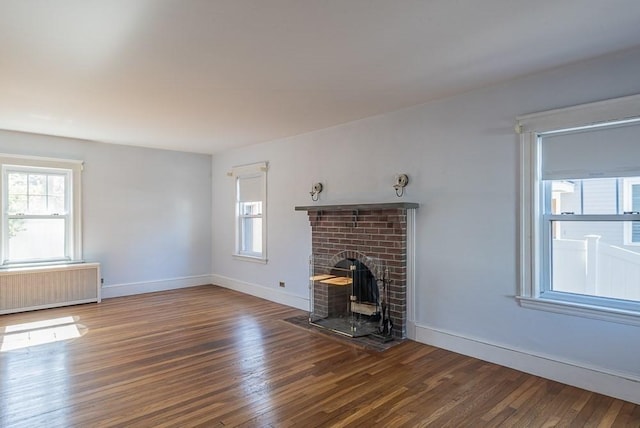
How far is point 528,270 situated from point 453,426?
1535mm

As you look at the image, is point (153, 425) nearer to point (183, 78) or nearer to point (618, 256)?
point (183, 78)

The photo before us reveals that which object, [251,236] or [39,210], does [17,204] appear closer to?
[39,210]

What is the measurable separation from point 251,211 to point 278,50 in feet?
13.8

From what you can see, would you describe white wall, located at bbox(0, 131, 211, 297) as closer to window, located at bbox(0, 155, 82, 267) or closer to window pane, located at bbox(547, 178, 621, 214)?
window, located at bbox(0, 155, 82, 267)

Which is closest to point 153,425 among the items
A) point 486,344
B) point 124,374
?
point 124,374

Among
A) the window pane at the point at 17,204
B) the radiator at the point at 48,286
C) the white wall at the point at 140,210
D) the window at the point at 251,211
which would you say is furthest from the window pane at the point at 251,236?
the window pane at the point at 17,204

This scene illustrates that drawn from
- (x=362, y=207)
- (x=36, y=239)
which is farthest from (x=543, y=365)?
(x=36, y=239)

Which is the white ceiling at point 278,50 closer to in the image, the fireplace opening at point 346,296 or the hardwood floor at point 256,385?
the fireplace opening at point 346,296

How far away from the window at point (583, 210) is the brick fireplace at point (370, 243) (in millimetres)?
1189

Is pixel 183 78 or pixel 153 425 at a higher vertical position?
pixel 183 78

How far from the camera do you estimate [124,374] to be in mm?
3229

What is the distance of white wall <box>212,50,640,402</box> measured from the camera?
2.93 metres

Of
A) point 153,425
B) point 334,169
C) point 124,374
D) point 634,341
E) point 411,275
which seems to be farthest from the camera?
point 334,169

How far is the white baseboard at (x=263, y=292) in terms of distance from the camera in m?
5.52
